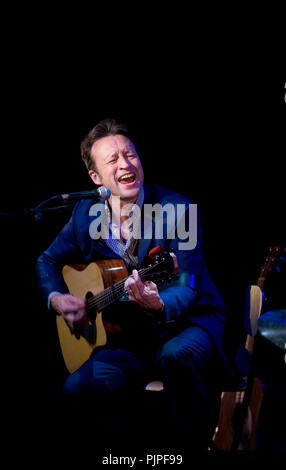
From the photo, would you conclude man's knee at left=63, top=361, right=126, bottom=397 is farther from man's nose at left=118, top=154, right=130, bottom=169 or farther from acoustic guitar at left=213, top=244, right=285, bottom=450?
man's nose at left=118, top=154, right=130, bottom=169

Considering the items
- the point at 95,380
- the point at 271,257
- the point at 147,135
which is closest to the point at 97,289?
the point at 95,380

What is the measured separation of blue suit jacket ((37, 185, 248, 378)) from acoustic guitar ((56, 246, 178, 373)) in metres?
0.10

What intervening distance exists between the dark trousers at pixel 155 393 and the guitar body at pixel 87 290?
0.13 meters

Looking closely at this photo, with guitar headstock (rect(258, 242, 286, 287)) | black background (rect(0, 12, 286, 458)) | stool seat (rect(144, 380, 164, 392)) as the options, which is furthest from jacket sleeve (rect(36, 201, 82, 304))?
guitar headstock (rect(258, 242, 286, 287))

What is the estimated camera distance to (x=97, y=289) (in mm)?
2691

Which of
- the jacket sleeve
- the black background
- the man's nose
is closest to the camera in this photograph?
the man's nose

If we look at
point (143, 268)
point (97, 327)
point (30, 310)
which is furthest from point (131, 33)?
point (30, 310)

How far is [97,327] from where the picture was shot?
2656mm

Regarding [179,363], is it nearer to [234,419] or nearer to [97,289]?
[234,419]

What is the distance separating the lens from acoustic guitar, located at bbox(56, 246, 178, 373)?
7.66ft

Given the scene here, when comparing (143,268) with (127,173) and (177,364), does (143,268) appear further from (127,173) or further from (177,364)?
(127,173)

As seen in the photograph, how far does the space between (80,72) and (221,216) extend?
1.64m

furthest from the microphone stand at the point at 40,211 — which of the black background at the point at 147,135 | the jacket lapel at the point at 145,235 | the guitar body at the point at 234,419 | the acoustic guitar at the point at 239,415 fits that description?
the guitar body at the point at 234,419
